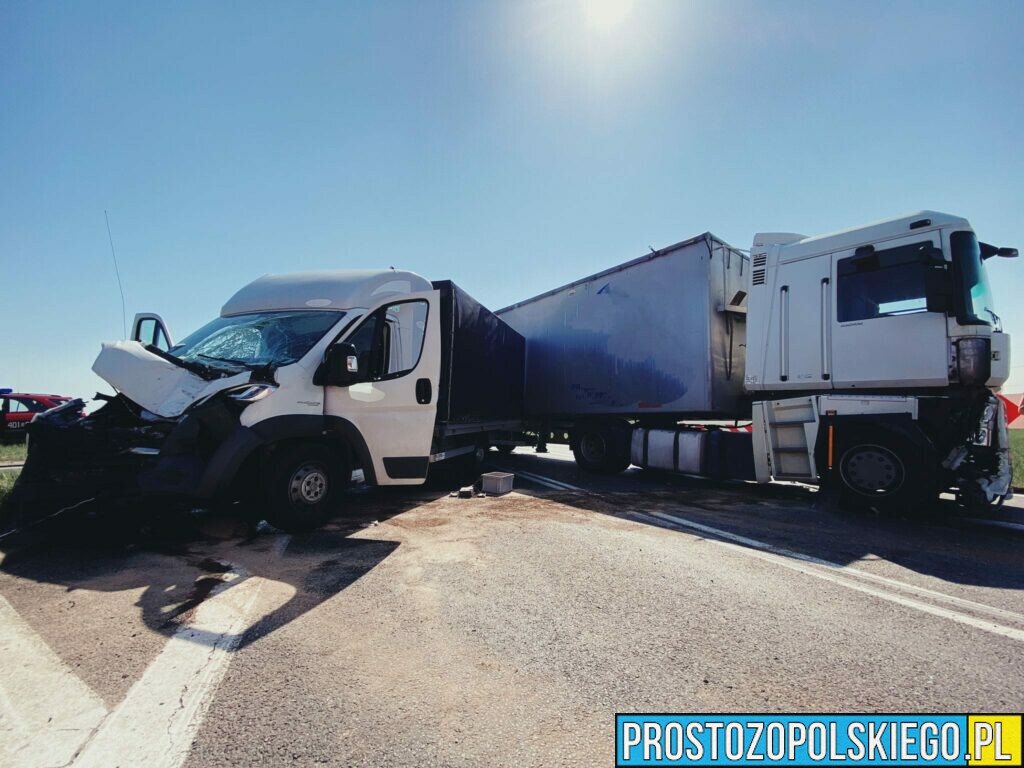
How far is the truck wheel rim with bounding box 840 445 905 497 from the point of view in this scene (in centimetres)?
519

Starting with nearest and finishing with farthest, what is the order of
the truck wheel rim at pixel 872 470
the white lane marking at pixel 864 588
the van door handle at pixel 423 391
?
the white lane marking at pixel 864 588 < the truck wheel rim at pixel 872 470 < the van door handle at pixel 423 391

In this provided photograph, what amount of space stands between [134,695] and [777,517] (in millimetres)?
5591

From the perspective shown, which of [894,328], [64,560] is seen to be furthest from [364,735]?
[894,328]

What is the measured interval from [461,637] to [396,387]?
10.6 ft

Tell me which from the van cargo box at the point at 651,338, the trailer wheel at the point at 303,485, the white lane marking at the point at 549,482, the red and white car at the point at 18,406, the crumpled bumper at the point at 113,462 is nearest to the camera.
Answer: the crumpled bumper at the point at 113,462

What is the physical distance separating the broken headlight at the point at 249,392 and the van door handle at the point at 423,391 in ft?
5.32

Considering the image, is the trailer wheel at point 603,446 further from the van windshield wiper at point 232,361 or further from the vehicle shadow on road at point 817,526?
the van windshield wiper at point 232,361

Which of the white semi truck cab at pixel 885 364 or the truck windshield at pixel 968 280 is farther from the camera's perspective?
the white semi truck cab at pixel 885 364

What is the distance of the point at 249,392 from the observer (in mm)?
4000

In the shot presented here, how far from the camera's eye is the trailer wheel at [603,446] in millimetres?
8500

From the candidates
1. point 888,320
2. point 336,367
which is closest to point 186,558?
point 336,367

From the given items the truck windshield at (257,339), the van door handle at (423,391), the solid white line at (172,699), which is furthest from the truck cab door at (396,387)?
the solid white line at (172,699)

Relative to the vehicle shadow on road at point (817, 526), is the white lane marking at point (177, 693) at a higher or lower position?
higher

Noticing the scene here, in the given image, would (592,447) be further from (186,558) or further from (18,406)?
(18,406)
